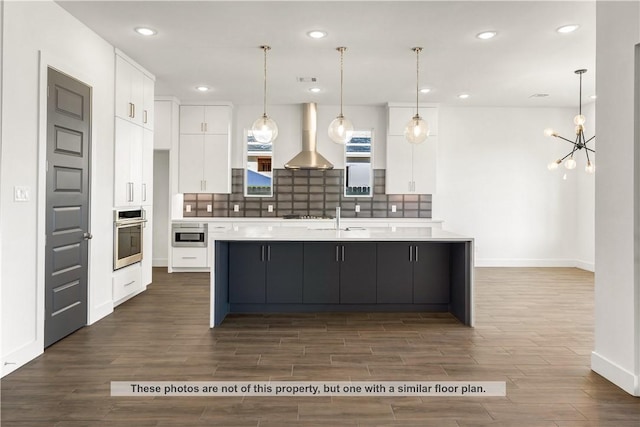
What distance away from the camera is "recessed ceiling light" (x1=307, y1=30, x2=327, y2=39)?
437 centimetres

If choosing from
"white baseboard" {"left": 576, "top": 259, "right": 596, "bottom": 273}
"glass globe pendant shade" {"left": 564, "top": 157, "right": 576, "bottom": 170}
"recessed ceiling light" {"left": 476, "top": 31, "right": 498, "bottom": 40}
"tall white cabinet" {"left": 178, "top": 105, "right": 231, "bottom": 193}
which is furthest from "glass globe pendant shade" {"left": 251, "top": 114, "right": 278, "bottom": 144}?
"white baseboard" {"left": 576, "top": 259, "right": 596, "bottom": 273}

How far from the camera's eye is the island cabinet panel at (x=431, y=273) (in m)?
4.73

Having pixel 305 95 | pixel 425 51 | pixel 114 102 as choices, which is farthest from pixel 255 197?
pixel 425 51

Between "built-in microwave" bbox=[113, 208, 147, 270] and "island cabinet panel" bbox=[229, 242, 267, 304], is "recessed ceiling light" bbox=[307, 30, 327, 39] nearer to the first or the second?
"island cabinet panel" bbox=[229, 242, 267, 304]

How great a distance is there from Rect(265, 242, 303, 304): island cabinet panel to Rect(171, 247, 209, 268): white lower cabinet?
10.3 feet

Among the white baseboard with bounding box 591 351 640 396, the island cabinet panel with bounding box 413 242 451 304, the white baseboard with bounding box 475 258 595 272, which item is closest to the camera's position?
the white baseboard with bounding box 591 351 640 396

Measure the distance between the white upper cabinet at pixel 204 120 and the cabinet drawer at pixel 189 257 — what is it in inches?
79.5

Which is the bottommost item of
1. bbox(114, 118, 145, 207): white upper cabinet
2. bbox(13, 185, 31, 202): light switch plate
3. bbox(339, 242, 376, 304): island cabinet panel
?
bbox(339, 242, 376, 304): island cabinet panel

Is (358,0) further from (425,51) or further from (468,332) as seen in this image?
(468,332)

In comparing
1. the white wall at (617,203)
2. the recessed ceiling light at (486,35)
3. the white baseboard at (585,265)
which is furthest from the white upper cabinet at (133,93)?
the white baseboard at (585,265)

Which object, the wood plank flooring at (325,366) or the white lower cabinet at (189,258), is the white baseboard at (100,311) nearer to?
the wood plank flooring at (325,366)

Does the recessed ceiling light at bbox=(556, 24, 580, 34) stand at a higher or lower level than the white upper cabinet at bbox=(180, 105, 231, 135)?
higher

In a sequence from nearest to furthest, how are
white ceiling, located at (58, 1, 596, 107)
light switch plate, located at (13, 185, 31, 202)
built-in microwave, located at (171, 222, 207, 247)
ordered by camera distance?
1. light switch plate, located at (13, 185, 31, 202)
2. white ceiling, located at (58, 1, 596, 107)
3. built-in microwave, located at (171, 222, 207, 247)

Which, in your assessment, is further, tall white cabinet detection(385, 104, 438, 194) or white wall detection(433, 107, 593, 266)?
white wall detection(433, 107, 593, 266)
